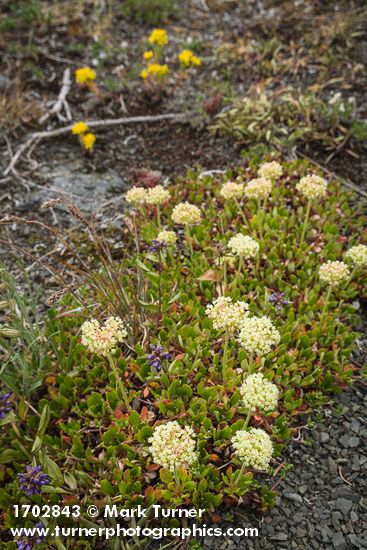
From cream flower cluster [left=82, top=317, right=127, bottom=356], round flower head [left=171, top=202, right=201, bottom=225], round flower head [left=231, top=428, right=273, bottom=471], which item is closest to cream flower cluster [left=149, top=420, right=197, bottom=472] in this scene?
round flower head [left=231, top=428, right=273, bottom=471]

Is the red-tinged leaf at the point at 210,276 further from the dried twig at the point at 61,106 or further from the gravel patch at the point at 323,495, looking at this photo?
the dried twig at the point at 61,106

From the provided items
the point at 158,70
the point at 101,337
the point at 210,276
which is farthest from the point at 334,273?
the point at 158,70

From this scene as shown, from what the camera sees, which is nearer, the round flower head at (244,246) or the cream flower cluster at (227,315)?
the cream flower cluster at (227,315)

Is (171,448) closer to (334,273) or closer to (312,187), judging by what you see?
(334,273)

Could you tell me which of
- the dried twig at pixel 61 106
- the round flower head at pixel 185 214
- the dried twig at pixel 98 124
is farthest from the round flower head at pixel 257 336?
the dried twig at pixel 61 106

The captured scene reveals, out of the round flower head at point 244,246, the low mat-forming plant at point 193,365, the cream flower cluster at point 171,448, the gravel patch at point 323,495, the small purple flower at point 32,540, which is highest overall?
the round flower head at point 244,246

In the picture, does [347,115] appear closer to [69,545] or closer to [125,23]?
[125,23]
